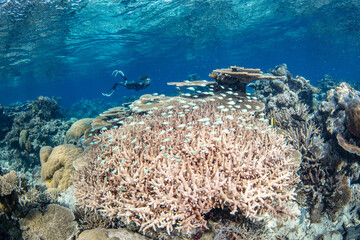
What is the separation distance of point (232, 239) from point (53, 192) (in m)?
4.68

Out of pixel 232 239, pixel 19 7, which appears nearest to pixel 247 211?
pixel 232 239

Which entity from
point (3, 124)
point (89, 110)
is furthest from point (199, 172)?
point (89, 110)

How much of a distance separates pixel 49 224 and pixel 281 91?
37.7 feet

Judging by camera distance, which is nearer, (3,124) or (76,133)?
(76,133)

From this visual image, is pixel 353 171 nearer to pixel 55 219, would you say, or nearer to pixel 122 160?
pixel 122 160

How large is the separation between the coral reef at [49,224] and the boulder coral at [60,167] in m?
2.28

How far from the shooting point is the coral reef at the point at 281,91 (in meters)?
9.22

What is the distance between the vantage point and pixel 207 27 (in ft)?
100

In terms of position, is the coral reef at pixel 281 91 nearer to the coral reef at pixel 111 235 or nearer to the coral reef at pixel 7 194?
the coral reef at pixel 111 235

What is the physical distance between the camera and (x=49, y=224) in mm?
3561

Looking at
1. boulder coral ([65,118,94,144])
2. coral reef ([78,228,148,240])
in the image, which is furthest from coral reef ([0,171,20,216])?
boulder coral ([65,118,94,144])

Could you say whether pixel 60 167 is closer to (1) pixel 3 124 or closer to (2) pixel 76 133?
(2) pixel 76 133

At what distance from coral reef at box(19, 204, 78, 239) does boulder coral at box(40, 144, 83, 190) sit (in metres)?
2.28

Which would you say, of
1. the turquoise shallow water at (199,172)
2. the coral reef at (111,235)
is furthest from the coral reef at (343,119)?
the coral reef at (111,235)
